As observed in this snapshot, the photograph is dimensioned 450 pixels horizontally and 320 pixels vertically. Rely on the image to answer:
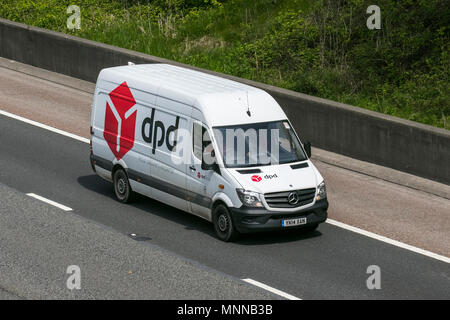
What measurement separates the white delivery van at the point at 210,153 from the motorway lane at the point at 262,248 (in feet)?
1.17

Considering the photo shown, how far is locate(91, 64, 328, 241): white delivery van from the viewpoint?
51.1ft

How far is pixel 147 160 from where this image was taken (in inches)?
673

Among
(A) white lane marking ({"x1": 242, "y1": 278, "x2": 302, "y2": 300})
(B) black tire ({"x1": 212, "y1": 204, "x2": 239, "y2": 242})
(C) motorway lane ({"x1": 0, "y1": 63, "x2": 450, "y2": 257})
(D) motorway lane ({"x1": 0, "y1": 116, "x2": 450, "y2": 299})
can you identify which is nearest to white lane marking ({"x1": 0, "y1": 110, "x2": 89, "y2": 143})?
(C) motorway lane ({"x1": 0, "y1": 63, "x2": 450, "y2": 257})

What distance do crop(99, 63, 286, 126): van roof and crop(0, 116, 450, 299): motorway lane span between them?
193 cm

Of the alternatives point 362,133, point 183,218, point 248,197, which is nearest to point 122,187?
point 183,218

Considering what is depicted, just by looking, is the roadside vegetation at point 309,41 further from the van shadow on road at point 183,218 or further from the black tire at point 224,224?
the black tire at point 224,224

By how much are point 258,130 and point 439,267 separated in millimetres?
3625

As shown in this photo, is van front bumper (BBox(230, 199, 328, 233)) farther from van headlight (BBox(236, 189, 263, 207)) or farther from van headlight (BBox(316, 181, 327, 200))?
van headlight (BBox(316, 181, 327, 200))

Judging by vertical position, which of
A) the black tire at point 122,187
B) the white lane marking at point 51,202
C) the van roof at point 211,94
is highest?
the van roof at point 211,94

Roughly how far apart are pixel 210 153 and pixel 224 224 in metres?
1.17

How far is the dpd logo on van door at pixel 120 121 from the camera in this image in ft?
57.5

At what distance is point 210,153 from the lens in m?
16.0

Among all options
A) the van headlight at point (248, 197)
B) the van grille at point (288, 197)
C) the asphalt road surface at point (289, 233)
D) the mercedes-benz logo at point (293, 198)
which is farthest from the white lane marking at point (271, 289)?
the mercedes-benz logo at point (293, 198)
